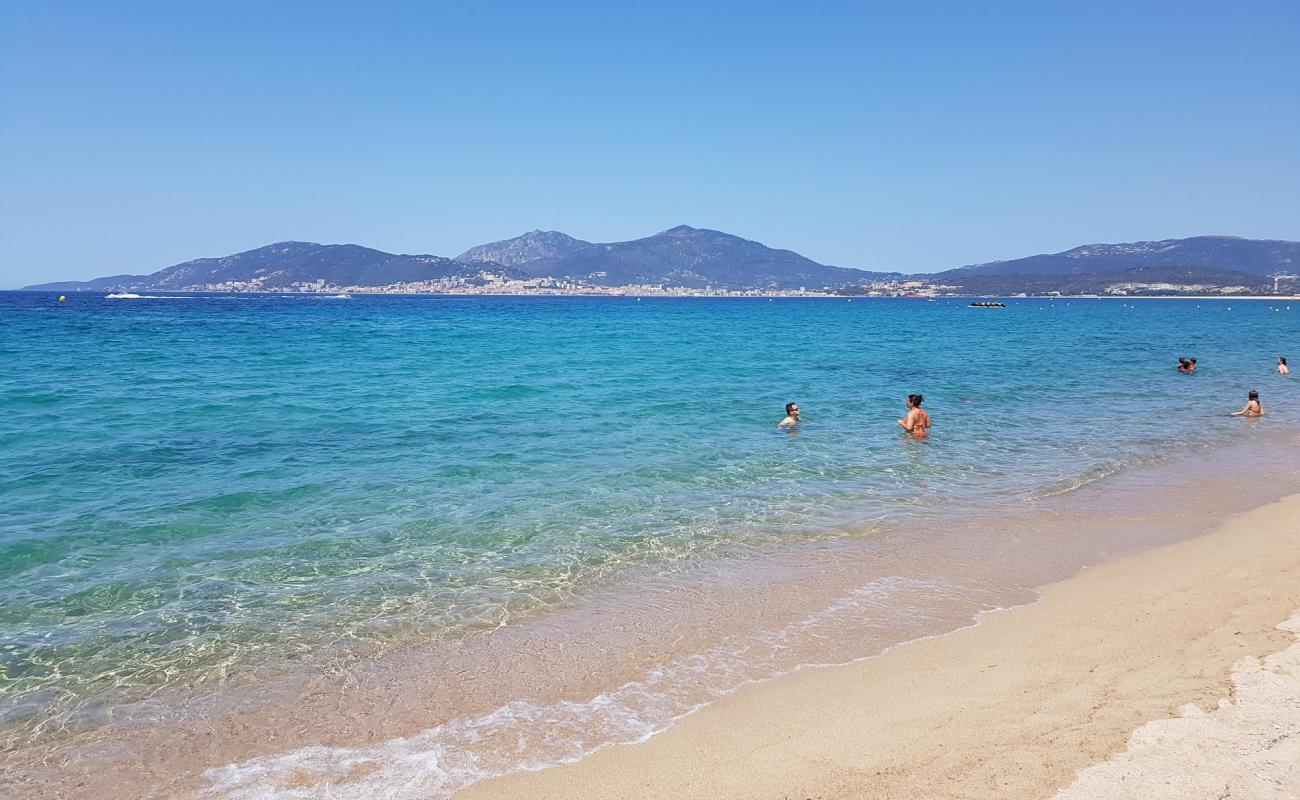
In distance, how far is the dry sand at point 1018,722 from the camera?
16.1 ft

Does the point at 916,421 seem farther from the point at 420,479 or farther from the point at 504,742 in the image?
the point at 504,742

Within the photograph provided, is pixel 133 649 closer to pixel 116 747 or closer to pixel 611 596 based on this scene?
pixel 116 747

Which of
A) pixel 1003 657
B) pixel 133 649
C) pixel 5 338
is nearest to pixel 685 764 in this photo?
pixel 1003 657

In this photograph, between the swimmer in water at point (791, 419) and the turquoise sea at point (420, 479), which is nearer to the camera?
the turquoise sea at point (420, 479)

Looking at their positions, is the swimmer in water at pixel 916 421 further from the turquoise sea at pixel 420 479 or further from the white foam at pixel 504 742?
the white foam at pixel 504 742

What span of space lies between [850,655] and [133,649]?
688 centimetres

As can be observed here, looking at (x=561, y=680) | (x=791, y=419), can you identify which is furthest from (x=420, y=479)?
(x=791, y=419)

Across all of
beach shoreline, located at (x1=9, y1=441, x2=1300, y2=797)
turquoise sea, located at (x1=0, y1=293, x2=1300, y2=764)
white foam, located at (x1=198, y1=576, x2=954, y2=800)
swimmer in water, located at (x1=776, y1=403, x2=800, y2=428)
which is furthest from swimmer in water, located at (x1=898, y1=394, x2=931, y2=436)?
white foam, located at (x1=198, y1=576, x2=954, y2=800)

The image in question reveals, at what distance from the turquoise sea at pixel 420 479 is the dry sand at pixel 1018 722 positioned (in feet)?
10.2

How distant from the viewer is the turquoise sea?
25.8 ft

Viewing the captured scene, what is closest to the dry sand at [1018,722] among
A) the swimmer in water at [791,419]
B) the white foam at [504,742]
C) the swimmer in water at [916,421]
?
the white foam at [504,742]

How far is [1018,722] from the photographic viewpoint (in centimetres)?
566

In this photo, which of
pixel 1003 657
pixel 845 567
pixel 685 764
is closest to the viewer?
pixel 685 764

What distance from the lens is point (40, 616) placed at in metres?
7.88
